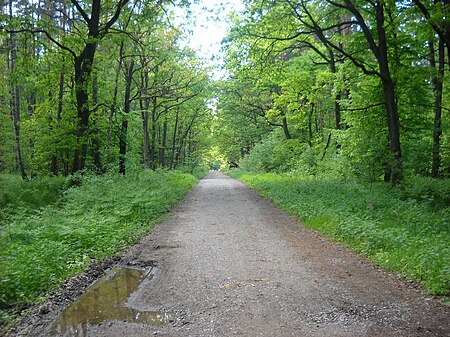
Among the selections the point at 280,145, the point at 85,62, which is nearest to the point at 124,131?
the point at 85,62

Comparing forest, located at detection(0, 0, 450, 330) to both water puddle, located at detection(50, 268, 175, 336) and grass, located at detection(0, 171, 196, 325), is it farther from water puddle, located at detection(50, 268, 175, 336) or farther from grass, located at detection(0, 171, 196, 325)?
water puddle, located at detection(50, 268, 175, 336)

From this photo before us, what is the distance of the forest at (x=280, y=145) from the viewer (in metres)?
6.89

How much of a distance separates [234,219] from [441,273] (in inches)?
258

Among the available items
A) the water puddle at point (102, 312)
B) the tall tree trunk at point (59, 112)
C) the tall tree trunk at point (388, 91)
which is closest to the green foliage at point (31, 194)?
the tall tree trunk at point (59, 112)

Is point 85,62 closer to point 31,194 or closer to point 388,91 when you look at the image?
point 31,194

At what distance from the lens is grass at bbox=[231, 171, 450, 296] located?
5.61m

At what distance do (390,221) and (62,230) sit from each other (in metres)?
7.51

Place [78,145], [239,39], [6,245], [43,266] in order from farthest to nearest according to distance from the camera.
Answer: [239,39]
[78,145]
[6,245]
[43,266]

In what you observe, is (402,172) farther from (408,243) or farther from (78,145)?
(78,145)

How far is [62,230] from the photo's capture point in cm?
729

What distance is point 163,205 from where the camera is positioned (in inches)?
515

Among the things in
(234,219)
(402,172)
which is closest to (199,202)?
(234,219)

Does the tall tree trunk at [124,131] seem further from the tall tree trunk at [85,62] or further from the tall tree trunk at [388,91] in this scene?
the tall tree trunk at [388,91]

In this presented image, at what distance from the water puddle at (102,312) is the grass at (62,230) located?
1.93 ft
